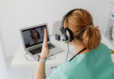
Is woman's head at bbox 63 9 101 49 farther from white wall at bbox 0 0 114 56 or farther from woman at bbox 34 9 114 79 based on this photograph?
white wall at bbox 0 0 114 56

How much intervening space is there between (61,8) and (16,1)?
0.80m

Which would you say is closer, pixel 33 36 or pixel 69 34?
pixel 69 34

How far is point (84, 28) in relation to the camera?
80cm

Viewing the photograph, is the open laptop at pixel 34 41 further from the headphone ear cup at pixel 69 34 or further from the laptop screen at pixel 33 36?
the headphone ear cup at pixel 69 34

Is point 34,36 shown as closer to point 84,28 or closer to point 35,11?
point 84,28

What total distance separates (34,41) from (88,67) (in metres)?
0.80

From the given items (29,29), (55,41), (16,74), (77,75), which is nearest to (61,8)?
(55,41)

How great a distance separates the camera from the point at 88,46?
2.63 ft

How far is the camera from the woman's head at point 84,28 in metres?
0.78

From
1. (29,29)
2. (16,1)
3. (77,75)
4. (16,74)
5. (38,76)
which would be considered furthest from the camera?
(16,1)

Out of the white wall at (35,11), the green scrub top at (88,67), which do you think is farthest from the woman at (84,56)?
the white wall at (35,11)

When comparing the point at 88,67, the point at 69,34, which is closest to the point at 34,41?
the point at 69,34

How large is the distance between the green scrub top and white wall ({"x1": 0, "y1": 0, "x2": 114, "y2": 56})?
1.61m

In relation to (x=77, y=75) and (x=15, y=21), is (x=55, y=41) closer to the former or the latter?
(x=77, y=75)
